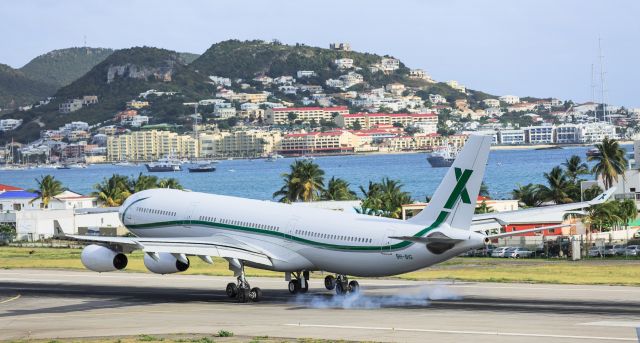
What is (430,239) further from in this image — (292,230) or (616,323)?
(292,230)

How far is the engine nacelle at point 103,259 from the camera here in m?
57.2

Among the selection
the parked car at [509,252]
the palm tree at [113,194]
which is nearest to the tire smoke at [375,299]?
the parked car at [509,252]

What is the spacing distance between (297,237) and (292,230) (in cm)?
55

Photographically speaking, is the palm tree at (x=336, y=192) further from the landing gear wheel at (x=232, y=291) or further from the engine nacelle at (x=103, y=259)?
the engine nacelle at (x=103, y=259)

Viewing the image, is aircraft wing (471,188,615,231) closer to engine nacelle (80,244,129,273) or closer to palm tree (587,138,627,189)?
engine nacelle (80,244,129,273)

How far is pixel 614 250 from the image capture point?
93.6 meters

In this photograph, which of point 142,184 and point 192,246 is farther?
point 142,184

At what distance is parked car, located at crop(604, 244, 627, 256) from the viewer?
9275cm

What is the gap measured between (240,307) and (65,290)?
15474 millimetres

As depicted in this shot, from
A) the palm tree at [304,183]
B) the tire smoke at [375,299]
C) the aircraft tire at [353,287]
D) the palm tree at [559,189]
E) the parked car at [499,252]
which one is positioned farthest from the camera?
the palm tree at [304,183]

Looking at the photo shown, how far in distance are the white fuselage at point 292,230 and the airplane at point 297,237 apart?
2.0 inches

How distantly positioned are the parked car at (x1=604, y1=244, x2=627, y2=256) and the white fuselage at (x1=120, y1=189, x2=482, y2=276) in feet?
127

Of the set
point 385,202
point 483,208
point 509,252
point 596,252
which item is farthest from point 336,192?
point 596,252

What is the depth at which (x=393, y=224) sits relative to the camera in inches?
2136
